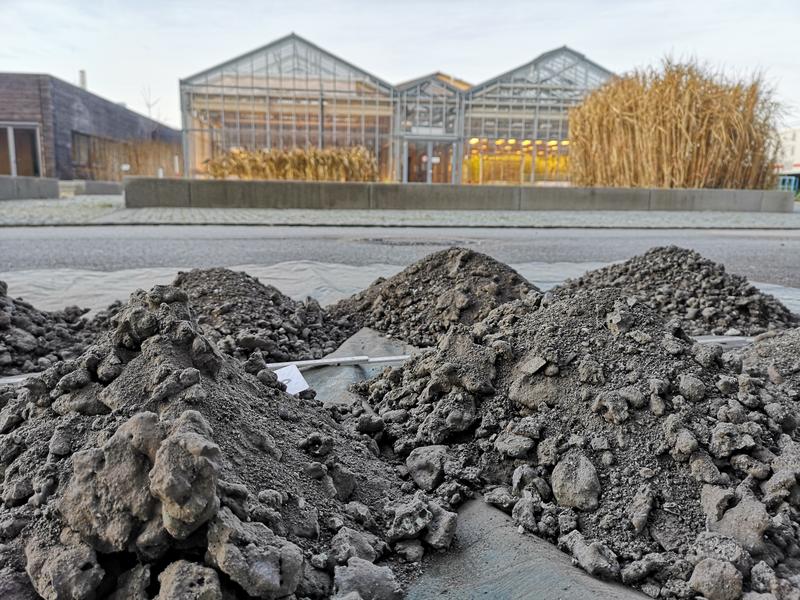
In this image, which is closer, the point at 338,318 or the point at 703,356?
A: the point at 703,356

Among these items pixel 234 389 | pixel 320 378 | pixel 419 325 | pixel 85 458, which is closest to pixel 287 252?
pixel 419 325

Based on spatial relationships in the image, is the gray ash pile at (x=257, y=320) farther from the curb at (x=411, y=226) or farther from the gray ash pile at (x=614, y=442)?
the curb at (x=411, y=226)

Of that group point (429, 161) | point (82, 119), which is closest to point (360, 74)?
point (429, 161)

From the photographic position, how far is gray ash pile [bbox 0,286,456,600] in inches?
41.1

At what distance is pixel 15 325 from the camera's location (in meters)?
2.63

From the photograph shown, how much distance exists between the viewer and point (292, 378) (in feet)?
7.34

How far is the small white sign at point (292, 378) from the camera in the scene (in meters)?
2.17

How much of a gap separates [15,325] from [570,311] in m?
2.14

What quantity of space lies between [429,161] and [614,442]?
71.1 ft

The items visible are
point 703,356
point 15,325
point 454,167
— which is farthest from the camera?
point 454,167

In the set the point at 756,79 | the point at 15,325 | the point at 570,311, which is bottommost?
the point at 15,325

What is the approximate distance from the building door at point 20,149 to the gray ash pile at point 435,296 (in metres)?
26.7

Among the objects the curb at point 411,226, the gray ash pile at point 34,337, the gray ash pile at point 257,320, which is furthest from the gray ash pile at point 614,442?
the curb at point 411,226

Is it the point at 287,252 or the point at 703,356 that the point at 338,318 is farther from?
the point at 287,252
